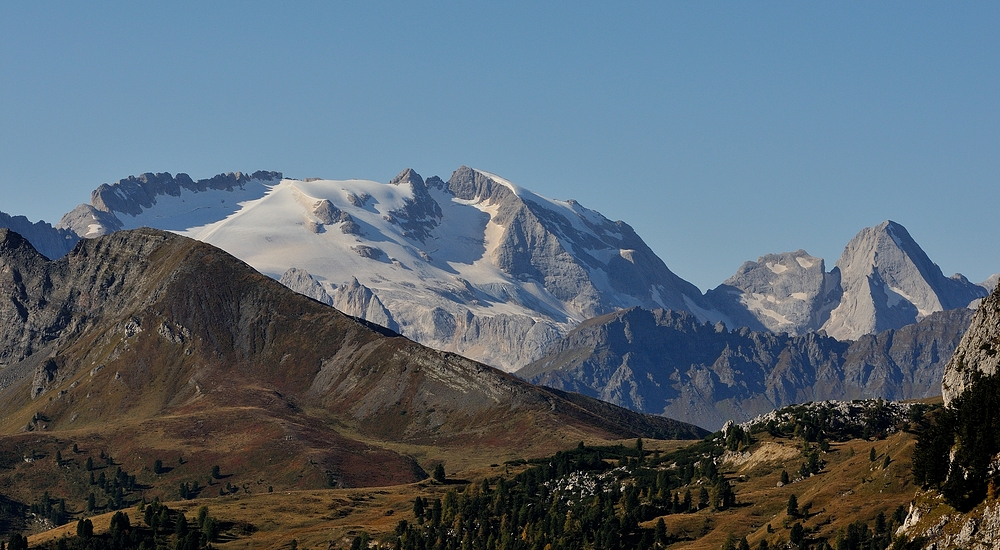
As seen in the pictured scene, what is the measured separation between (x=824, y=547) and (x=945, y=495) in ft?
181

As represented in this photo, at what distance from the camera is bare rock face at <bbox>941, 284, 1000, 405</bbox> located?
149500 mm

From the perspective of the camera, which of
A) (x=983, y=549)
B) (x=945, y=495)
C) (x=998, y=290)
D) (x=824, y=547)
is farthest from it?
(x=824, y=547)

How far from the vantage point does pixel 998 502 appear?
12875cm

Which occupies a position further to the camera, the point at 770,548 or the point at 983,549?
the point at 770,548

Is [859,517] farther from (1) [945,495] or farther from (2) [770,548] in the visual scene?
(1) [945,495]

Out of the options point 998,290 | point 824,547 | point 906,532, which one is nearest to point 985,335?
point 998,290

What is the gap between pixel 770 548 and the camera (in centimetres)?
19950

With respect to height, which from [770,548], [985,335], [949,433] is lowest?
[770,548]

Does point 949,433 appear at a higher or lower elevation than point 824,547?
higher

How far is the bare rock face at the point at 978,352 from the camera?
14950 cm

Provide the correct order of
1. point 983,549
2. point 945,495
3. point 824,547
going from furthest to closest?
point 824,547 < point 945,495 < point 983,549

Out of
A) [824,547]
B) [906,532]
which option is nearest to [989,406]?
[906,532]

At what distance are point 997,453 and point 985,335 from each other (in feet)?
75.6

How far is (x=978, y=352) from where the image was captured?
152 meters
